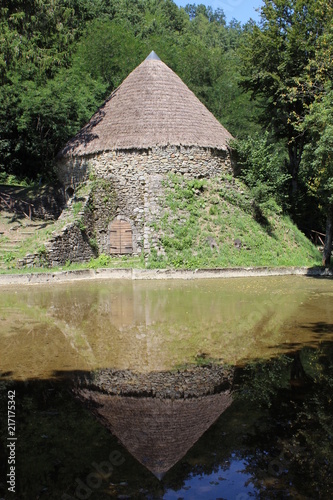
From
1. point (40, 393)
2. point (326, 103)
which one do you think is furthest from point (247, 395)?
point (326, 103)

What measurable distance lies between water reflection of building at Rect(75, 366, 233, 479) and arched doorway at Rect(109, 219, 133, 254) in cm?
1458

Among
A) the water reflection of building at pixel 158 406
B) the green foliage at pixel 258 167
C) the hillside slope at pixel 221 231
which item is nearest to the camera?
the water reflection of building at pixel 158 406

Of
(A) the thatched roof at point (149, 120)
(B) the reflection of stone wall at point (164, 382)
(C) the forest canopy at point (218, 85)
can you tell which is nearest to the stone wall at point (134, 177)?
(A) the thatched roof at point (149, 120)

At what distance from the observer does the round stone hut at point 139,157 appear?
2214 cm

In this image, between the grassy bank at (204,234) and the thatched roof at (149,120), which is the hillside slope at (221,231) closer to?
the grassy bank at (204,234)

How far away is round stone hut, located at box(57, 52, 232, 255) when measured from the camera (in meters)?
22.1

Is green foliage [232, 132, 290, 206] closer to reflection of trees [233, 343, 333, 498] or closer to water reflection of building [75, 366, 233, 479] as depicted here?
reflection of trees [233, 343, 333, 498]

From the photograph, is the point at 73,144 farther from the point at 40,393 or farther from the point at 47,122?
the point at 40,393

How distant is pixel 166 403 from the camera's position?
21.7 feet

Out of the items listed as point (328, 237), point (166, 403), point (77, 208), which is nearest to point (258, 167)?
point (328, 237)

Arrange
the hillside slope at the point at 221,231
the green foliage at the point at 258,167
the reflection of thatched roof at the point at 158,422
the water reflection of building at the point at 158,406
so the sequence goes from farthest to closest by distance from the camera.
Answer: the green foliage at the point at 258,167 < the hillside slope at the point at 221,231 < the water reflection of building at the point at 158,406 < the reflection of thatched roof at the point at 158,422

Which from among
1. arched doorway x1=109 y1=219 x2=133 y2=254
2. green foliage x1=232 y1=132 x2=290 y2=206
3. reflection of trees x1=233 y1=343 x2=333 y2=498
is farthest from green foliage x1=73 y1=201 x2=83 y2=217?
reflection of trees x1=233 y1=343 x2=333 y2=498

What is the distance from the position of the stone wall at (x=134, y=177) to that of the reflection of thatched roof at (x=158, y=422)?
1517cm

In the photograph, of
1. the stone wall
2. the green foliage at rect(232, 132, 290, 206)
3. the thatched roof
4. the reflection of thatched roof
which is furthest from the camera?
the green foliage at rect(232, 132, 290, 206)
